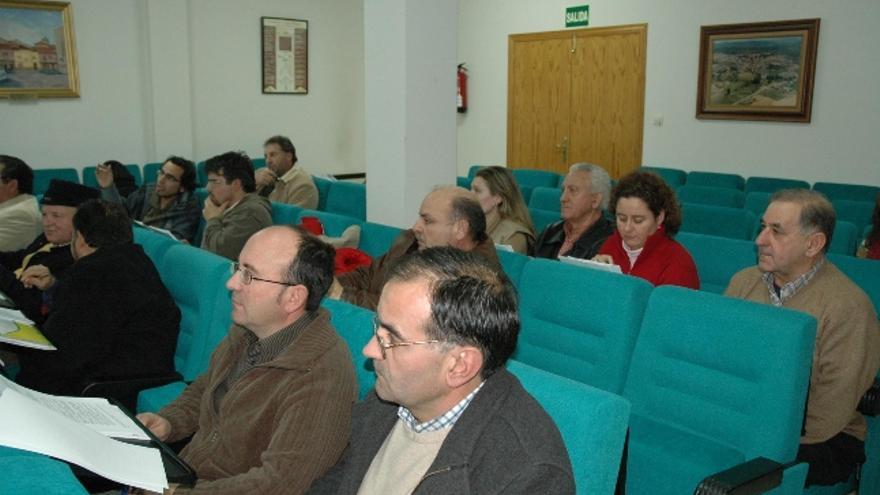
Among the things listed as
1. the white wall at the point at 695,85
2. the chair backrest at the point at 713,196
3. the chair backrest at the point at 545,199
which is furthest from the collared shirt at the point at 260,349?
the white wall at the point at 695,85

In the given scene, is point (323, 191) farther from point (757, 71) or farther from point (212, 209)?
point (757, 71)

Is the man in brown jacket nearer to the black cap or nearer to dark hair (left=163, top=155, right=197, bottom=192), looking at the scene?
the black cap

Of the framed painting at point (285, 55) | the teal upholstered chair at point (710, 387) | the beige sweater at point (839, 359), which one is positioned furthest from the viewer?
the framed painting at point (285, 55)

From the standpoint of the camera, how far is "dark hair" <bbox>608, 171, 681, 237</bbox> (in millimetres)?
3566

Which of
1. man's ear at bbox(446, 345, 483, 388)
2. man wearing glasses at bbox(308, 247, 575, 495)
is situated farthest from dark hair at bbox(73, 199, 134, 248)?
man's ear at bbox(446, 345, 483, 388)

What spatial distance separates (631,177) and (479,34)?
23.9 ft

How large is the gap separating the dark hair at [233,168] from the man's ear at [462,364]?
12.3ft

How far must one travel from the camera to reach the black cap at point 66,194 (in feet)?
12.9

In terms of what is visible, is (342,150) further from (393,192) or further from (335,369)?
(335,369)

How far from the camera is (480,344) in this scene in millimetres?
1500

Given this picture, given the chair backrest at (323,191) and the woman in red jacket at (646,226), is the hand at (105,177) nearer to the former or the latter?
the chair backrest at (323,191)

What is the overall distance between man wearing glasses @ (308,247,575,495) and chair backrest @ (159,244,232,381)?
1.59 m

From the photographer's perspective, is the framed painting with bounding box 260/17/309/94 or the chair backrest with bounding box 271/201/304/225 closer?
Result: the chair backrest with bounding box 271/201/304/225

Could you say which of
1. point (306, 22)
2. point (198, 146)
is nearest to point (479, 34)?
point (306, 22)
